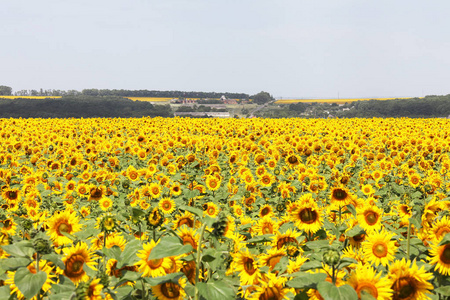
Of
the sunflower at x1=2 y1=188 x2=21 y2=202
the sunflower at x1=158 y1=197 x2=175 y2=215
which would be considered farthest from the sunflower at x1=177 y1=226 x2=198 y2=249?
the sunflower at x1=2 y1=188 x2=21 y2=202

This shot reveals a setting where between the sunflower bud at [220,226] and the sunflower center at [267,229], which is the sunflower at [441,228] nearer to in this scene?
the sunflower center at [267,229]

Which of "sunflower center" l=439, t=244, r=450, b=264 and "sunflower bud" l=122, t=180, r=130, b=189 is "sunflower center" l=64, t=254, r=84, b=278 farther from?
"sunflower bud" l=122, t=180, r=130, b=189

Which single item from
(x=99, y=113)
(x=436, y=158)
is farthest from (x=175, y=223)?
(x=99, y=113)

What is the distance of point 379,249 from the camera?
107 inches

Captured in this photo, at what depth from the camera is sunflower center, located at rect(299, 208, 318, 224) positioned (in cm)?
312

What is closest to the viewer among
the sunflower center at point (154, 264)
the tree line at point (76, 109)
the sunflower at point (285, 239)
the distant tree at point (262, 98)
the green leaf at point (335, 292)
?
the green leaf at point (335, 292)

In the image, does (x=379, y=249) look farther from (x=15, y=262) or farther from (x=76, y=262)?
(x=15, y=262)

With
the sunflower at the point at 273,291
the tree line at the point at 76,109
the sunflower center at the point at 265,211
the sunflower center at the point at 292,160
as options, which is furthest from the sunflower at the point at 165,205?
the tree line at the point at 76,109

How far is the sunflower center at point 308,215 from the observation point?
3.12 meters

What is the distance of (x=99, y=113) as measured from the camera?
5469cm

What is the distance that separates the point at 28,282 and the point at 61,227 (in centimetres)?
121

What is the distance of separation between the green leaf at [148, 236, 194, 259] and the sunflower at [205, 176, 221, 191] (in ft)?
18.1

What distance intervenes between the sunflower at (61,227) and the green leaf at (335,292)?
7.05ft

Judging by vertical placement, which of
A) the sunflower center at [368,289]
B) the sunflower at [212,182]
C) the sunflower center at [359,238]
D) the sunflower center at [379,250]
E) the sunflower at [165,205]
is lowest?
the sunflower at [212,182]
